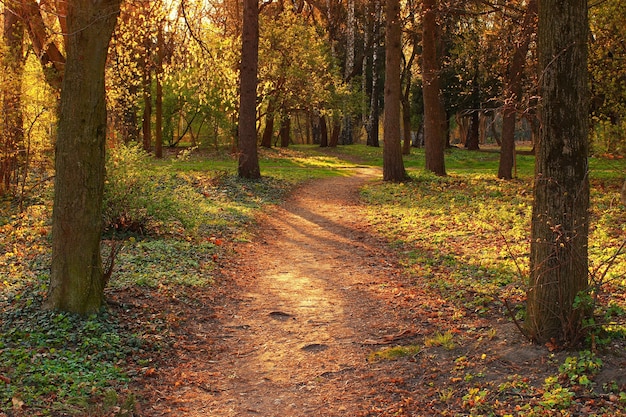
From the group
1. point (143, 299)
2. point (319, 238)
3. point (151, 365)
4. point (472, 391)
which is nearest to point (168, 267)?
point (143, 299)

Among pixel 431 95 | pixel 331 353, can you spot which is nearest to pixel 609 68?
pixel 431 95

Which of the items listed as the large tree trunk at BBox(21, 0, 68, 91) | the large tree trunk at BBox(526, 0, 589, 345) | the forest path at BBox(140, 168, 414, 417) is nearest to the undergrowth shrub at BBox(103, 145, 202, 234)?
the forest path at BBox(140, 168, 414, 417)

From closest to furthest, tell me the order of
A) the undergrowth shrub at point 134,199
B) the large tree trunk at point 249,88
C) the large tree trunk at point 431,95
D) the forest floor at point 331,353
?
the forest floor at point 331,353, the undergrowth shrub at point 134,199, the large tree trunk at point 249,88, the large tree trunk at point 431,95

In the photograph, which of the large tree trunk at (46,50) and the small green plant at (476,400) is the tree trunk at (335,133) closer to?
the large tree trunk at (46,50)

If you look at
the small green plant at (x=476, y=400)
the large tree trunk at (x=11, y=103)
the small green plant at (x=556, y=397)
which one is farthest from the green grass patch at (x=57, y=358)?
the large tree trunk at (x=11, y=103)

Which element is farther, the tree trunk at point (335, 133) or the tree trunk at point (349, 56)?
the tree trunk at point (335, 133)

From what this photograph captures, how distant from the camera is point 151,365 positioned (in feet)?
18.9

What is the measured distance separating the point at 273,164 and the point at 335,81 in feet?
34.8

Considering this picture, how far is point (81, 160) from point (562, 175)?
4720 millimetres

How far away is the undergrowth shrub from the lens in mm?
10344

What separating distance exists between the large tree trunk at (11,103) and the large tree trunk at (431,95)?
12.0 meters

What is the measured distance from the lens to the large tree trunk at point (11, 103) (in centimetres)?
1230

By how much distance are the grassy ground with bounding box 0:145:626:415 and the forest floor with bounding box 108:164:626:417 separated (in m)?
0.22

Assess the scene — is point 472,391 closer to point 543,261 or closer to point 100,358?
point 543,261
